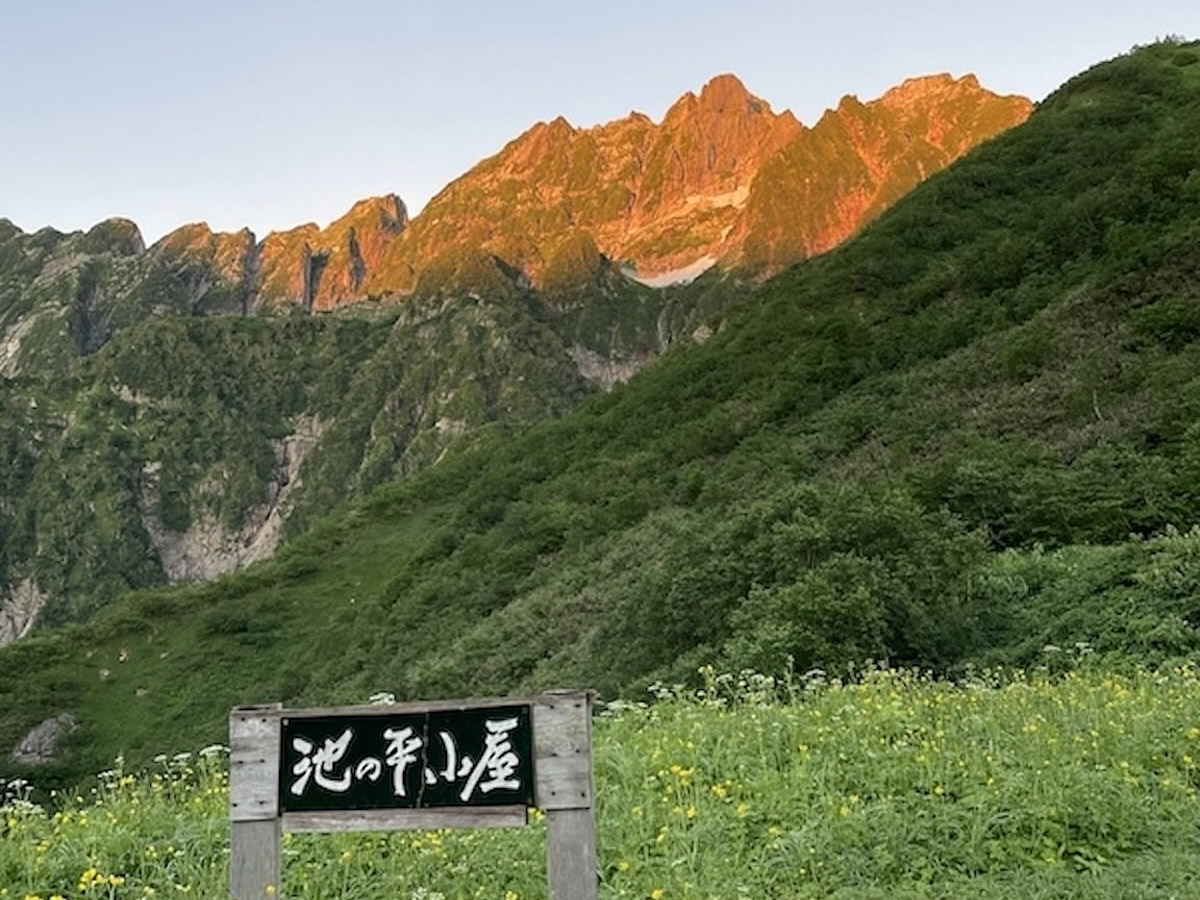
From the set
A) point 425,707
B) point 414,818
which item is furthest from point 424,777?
point 425,707

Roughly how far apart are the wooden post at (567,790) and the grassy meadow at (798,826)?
20.5 inches

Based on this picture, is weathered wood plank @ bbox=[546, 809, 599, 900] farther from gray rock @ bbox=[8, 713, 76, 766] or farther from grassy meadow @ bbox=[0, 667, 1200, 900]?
gray rock @ bbox=[8, 713, 76, 766]

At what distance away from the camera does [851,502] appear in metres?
19.4

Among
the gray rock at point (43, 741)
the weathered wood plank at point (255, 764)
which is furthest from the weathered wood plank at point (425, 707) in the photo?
the gray rock at point (43, 741)

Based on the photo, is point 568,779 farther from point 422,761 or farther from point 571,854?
point 422,761

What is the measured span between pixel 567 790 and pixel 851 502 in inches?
604

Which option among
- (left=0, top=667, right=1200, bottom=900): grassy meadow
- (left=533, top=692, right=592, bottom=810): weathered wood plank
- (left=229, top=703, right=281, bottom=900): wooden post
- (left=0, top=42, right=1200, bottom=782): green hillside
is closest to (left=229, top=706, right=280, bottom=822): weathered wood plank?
(left=229, top=703, right=281, bottom=900): wooden post

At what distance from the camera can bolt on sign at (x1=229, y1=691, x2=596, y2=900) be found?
4809 mm

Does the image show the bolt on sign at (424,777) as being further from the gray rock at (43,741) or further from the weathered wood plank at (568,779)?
the gray rock at (43,741)

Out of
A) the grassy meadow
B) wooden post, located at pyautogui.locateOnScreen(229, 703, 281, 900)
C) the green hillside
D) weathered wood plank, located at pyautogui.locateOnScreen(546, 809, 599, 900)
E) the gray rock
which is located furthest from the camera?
the gray rock

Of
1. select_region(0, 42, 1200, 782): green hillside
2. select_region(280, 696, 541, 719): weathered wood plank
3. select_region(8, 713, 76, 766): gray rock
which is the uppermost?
select_region(0, 42, 1200, 782): green hillside

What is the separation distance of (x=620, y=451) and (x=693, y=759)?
50.5m

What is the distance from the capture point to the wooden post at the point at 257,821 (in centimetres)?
499

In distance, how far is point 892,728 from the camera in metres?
8.10
